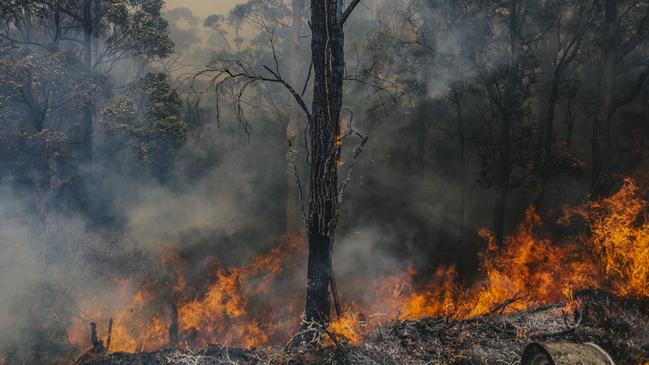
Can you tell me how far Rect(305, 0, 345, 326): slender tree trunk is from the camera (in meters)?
6.03

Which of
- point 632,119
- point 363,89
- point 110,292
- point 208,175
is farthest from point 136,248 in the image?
point 632,119

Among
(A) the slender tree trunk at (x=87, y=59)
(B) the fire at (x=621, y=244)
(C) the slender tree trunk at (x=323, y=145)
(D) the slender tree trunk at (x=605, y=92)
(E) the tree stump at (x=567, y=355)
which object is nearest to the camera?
(E) the tree stump at (x=567, y=355)

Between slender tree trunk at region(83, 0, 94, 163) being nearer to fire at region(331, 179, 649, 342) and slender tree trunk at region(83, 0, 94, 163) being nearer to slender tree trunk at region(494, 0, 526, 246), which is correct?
fire at region(331, 179, 649, 342)

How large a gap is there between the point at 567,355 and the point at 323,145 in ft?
12.4

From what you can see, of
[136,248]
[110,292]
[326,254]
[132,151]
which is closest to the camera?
[326,254]

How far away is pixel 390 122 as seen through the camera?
2494 cm

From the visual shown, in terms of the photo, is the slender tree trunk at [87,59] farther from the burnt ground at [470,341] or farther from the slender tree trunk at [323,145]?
the slender tree trunk at [323,145]

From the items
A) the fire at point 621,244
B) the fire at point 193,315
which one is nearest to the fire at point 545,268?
the fire at point 621,244

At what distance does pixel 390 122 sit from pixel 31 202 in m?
17.2

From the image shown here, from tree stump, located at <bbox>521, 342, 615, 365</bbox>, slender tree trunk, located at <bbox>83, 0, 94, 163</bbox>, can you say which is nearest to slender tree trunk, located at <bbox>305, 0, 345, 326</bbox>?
tree stump, located at <bbox>521, 342, 615, 365</bbox>

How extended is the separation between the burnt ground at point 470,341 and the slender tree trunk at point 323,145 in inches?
40.6

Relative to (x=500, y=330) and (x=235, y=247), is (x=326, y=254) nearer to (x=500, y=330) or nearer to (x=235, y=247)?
(x=500, y=330)

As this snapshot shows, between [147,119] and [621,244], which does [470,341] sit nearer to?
[621,244]

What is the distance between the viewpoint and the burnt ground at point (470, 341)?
507 centimetres
